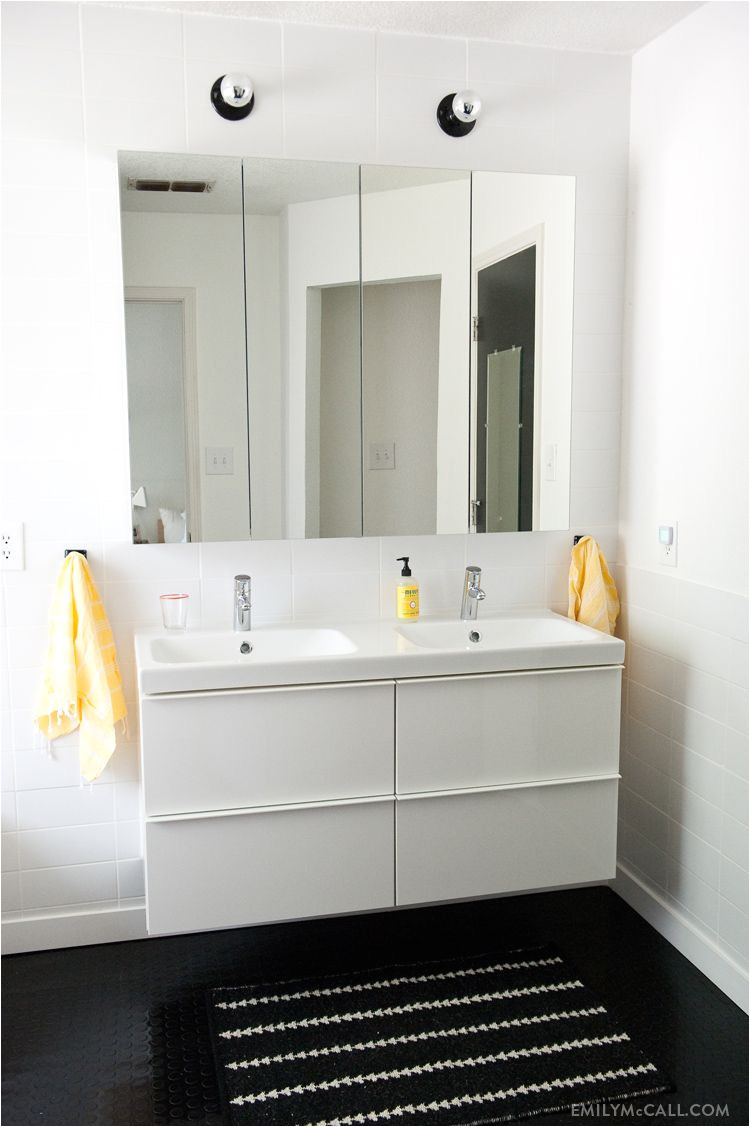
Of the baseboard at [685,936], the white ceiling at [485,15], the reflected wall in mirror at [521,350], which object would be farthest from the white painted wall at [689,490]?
the reflected wall in mirror at [521,350]

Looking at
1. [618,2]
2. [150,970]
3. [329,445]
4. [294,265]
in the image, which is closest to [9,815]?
[150,970]

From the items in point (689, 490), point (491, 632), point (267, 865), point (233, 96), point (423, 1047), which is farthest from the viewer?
point (491, 632)

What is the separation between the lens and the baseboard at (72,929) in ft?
8.75

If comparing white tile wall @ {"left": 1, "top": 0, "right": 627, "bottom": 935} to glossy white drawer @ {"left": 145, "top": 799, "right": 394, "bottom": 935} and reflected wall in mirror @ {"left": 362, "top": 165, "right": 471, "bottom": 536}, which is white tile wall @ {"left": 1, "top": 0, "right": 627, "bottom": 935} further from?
glossy white drawer @ {"left": 145, "top": 799, "right": 394, "bottom": 935}

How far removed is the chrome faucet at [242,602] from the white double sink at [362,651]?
29 mm

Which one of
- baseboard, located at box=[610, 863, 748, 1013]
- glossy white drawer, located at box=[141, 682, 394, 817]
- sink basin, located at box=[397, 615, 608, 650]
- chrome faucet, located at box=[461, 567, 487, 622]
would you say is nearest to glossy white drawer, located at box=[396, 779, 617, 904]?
glossy white drawer, located at box=[141, 682, 394, 817]

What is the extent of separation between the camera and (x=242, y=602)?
2643mm

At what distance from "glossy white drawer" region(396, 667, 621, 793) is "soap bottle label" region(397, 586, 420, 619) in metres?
0.40

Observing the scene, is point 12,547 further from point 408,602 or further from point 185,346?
point 408,602

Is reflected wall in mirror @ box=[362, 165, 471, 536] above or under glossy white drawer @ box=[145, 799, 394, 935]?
above

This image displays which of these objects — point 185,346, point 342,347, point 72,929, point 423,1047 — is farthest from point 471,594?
point 72,929

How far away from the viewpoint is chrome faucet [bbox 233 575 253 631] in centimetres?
264

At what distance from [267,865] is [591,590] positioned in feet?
4.05

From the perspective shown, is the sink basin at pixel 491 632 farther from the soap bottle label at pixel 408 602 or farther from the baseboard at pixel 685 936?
the baseboard at pixel 685 936
